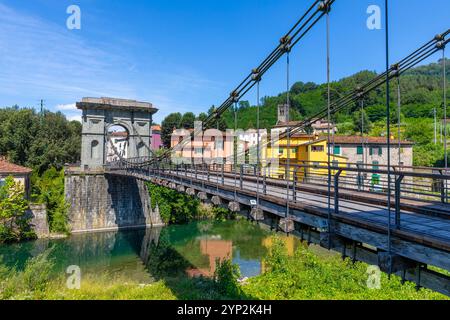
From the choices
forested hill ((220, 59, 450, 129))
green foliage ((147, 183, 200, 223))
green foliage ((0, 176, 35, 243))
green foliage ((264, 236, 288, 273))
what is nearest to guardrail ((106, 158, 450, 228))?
green foliage ((264, 236, 288, 273))

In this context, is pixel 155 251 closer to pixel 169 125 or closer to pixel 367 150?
pixel 367 150

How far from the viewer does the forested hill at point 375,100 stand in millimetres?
34625

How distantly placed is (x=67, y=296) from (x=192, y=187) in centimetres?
478

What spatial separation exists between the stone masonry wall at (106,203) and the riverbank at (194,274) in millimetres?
1802

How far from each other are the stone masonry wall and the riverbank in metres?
1.80

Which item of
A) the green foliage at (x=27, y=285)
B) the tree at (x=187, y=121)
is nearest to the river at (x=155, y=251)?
the green foliage at (x=27, y=285)

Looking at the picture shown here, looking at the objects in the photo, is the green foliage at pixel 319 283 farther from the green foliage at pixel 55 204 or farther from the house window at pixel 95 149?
the house window at pixel 95 149

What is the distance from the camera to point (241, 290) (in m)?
9.76

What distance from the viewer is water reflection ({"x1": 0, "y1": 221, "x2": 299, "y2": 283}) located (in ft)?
44.8

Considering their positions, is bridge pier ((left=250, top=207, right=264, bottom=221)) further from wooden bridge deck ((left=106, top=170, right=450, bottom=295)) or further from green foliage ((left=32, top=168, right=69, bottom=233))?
green foliage ((left=32, top=168, right=69, bottom=233))

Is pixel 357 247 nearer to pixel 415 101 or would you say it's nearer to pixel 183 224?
pixel 183 224

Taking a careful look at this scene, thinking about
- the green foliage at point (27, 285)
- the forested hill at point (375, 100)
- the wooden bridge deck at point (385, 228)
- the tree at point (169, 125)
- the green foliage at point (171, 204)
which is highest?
the forested hill at point (375, 100)

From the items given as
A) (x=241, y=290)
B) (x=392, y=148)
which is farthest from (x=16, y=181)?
(x=392, y=148)
